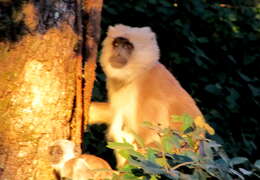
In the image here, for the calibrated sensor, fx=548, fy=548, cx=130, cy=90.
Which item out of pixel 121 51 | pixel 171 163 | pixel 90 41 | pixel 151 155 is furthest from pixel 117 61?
pixel 151 155

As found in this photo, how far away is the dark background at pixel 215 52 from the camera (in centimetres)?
711

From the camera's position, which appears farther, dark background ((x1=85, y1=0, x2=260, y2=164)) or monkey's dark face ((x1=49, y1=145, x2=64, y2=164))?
dark background ((x1=85, y1=0, x2=260, y2=164))

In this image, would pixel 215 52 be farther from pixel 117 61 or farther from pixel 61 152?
pixel 61 152

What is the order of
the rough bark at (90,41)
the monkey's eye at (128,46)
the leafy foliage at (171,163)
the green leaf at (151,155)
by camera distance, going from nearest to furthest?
the leafy foliage at (171,163)
the green leaf at (151,155)
the rough bark at (90,41)
the monkey's eye at (128,46)

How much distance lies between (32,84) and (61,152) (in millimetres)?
395

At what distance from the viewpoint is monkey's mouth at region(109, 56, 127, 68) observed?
15.0ft

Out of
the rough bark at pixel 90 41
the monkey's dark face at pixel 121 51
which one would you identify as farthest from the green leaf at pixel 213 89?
the rough bark at pixel 90 41

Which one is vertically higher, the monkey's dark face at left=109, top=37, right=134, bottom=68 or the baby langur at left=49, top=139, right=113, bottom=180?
the monkey's dark face at left=109, top=37, right=134, bottom=68

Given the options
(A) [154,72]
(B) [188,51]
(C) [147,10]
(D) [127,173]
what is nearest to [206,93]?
(B) [188,51]

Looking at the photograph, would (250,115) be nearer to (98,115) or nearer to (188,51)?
(188,51)

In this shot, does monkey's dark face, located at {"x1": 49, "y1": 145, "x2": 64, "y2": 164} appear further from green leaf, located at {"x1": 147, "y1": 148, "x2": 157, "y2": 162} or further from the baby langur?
green leaf, located at {"x1": 147, "y1": 148, "x2": 157, "y2": 162}

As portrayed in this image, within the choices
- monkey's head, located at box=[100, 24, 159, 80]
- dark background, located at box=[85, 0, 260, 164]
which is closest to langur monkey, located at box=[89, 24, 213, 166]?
monkey's head, located at box=[100, 24, 159, 80]

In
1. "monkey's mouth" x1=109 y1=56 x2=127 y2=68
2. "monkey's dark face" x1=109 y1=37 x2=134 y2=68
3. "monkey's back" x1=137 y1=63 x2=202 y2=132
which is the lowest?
"monkey's back" x1=137 y1=63 x2=202 y2=132

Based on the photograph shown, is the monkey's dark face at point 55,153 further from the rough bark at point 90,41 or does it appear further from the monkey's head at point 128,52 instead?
the monkey's head at point 128,52
